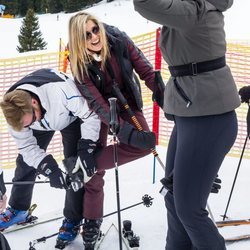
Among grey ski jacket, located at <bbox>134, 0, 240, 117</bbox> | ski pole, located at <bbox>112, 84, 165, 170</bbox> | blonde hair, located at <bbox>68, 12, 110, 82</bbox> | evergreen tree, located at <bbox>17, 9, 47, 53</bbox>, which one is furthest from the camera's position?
evergreen tree, located at <bbox>17, 9, 47, 53</bbox>

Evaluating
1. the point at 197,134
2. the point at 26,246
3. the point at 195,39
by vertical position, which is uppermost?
the point at 195,39

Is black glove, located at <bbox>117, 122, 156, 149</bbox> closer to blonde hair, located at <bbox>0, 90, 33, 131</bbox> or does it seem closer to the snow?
blonde hair, located at <bbox>0, 90, 33, 131</bbox>

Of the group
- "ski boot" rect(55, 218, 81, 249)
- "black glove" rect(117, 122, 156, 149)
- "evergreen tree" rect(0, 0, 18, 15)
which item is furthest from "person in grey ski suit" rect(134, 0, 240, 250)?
"evergreen tree" rect(0, 0, 18, 15)

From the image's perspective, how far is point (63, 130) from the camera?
10.9 ft

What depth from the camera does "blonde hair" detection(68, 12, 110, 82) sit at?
118 inches

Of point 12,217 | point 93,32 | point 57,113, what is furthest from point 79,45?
point 12,217

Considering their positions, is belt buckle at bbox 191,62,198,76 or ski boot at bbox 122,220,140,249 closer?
belt buckle at bbox 191,62,198,76

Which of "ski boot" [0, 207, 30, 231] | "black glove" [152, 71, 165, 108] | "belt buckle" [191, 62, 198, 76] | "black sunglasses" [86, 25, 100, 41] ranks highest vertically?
"black sunglasses" [86, 25, 100, 41]

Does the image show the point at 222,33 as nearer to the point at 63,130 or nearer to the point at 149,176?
the point at 63,130

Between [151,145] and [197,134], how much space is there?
951mm

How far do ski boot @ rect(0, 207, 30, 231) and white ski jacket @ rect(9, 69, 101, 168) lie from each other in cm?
72

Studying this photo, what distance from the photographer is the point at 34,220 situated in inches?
149

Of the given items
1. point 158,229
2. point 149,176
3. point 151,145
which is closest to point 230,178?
point 149,176

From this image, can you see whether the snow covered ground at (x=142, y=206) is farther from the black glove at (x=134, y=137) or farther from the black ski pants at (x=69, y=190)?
the black glove at (x=134, y=137)
